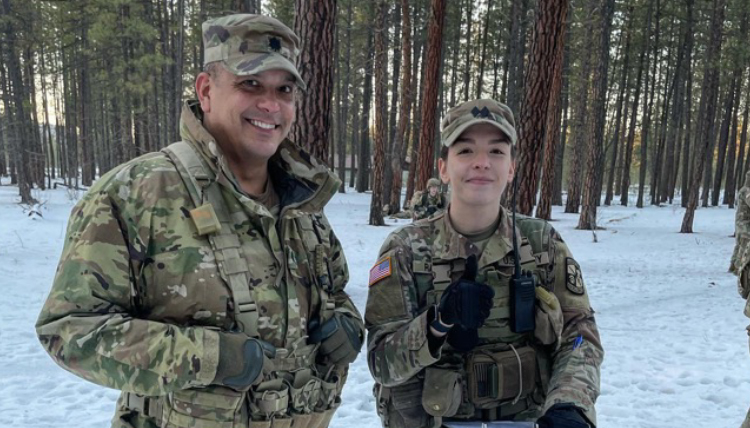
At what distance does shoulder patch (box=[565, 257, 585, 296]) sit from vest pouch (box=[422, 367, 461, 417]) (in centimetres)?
64

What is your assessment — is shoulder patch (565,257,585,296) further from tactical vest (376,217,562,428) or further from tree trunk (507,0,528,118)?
tree trunk (507,0,528,118)

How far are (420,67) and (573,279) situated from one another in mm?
22774

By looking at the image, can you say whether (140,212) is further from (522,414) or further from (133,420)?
(522,414)

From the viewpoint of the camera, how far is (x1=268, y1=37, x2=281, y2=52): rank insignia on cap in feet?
5.86

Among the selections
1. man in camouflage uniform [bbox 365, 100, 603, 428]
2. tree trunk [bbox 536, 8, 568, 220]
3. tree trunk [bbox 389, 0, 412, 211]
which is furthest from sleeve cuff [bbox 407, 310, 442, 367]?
tree trunk [bbox 389, 0, 412, 211]

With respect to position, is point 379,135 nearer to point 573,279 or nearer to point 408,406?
point 573,279

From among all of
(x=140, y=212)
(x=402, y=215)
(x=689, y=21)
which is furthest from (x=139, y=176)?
(x=689, y=21)

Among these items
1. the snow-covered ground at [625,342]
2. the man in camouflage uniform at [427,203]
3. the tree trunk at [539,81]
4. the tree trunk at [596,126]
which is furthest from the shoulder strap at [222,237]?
the tree trunk at [596,126]

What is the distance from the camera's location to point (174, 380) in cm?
137

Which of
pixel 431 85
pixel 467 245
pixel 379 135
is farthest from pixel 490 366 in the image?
pixel 379 135

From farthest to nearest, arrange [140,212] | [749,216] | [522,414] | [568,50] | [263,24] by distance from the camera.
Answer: [568,50] → [749,216] → [522,414] → [263,24] → [140,212]

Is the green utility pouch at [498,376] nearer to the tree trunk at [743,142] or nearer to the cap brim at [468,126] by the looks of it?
the cap brim at [468,126]

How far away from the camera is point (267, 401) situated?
5.19ft

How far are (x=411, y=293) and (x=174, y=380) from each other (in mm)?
1022
